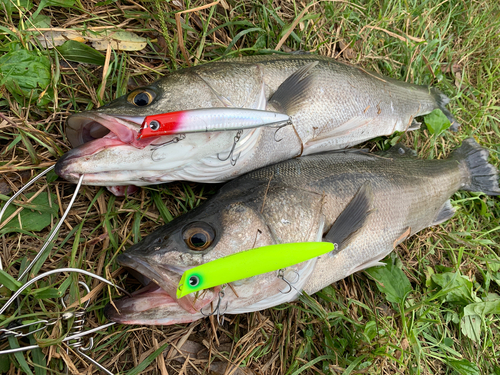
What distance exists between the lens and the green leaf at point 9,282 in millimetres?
1849

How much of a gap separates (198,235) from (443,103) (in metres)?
3.34

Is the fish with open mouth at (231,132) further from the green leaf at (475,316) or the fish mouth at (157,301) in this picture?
the green leaf at (475,316)

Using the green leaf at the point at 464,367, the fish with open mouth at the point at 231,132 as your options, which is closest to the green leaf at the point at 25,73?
the fish with open mouth at the point at 231,132

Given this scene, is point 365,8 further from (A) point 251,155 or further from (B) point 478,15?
(A) point 251,155

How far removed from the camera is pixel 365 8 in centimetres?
351

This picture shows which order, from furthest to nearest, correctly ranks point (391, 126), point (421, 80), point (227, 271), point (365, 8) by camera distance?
point (421, 80)
point (365, 8)
point (391, 126)
point (227, 271)

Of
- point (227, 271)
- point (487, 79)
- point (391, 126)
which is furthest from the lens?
point (487, 79)

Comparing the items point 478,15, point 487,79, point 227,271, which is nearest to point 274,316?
point 227,271

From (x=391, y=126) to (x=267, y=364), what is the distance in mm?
2420

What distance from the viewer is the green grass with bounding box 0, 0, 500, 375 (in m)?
2.17

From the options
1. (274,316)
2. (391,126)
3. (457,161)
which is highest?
(391,126)

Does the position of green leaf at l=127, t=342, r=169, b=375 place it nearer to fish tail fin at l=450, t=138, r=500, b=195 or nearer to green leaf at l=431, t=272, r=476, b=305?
green leaf at l=431, t=272, r=476, b=305

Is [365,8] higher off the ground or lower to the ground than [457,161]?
higher

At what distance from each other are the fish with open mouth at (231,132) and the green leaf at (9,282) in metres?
A: 0.67
